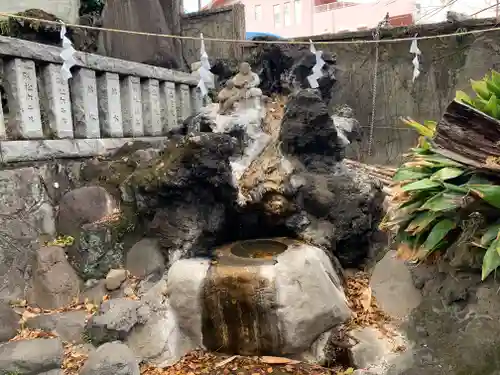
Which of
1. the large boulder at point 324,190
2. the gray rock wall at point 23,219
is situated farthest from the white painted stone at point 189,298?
the gray rock wall at point 23,219

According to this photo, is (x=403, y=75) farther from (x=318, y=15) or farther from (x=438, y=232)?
(x=318, y=15)

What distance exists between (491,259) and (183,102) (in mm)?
7213

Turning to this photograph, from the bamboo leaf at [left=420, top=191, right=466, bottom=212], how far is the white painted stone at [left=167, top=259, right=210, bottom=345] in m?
2.67

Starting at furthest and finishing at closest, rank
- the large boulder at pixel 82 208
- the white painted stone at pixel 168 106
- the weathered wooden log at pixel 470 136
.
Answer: the white painted stone at pixel 168 106 < the large boulder at pixel 82 208 < the weathered wooden log at pixel 470 136

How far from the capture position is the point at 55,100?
6258 millimetres

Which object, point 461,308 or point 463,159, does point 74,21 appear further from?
point 461,308

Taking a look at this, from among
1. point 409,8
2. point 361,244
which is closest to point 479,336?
point 361,244

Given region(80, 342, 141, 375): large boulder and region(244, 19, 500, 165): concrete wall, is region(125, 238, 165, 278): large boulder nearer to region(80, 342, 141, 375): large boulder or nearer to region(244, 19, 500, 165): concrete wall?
region(80, 342, 141, 375): large boulder

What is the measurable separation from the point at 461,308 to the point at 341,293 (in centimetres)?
174

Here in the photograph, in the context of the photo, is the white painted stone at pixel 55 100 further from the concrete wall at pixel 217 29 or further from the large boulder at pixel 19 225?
the concrete wall at pixel 217 29

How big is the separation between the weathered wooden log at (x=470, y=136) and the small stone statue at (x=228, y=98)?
4584 millimetres

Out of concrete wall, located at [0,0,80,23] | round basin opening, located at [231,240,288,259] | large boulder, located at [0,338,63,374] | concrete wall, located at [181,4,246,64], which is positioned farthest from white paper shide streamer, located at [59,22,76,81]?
concrete wall, located at [181,4,246,64]

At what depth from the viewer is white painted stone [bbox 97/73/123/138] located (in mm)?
7230

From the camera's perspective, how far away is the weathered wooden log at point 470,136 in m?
3.69
